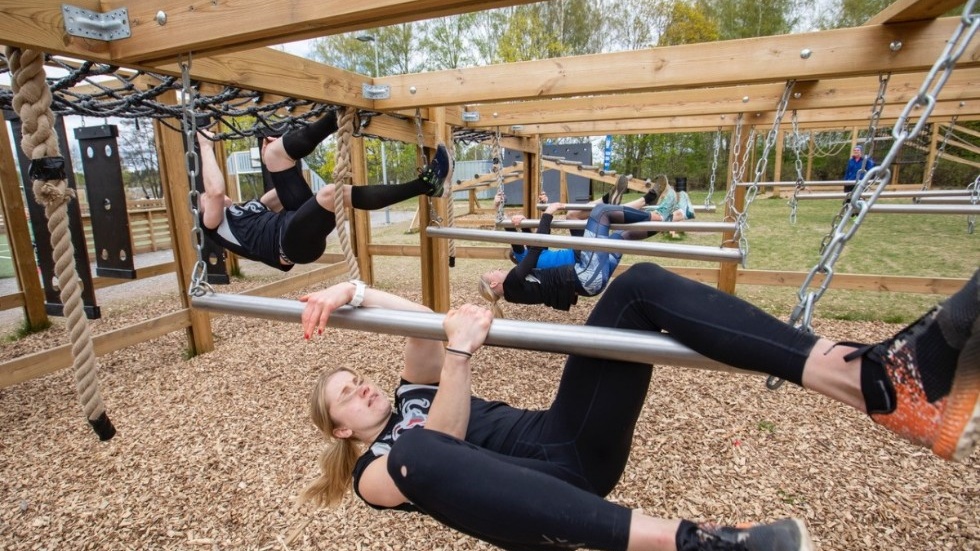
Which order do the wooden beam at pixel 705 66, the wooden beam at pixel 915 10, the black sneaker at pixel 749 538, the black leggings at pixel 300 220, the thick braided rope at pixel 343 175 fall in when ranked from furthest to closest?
the black leggings at pixel 300 220, the thick braided rope at pixel 343 175, the wooden beam at pixel 705 66, the wooden beam at pixel 915 10, the black sneaker at pixel 749 538

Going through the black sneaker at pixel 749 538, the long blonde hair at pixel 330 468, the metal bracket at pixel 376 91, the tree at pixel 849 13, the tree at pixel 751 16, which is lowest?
the long blonde hair at pixel 330 468

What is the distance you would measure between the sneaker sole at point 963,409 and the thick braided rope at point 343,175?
7.92 ft

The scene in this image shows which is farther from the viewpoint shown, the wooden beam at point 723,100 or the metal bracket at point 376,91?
the wooden beam at point 723,100

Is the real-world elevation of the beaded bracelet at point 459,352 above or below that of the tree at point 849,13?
below

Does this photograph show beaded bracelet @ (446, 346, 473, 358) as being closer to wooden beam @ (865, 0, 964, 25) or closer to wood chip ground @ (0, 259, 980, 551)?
wood chip ground @ (0, 259, 980, 551)

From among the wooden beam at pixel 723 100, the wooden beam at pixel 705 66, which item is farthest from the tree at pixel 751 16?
the wooden beam at pixel 705 66

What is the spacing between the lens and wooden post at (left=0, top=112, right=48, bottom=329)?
418 cm

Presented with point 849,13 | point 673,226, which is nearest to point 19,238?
point 673,226

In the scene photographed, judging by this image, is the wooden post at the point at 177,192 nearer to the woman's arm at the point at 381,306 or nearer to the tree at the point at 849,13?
the woman's arm at the point at 381,306

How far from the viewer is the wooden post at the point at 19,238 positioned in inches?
165

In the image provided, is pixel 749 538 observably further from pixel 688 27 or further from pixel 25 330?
pixel 688 27

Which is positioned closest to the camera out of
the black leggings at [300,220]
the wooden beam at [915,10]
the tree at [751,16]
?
the wooden beam at [915,10]

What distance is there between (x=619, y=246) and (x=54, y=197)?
248 centimetres

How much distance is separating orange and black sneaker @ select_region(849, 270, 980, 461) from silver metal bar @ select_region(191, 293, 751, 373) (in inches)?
11.9
